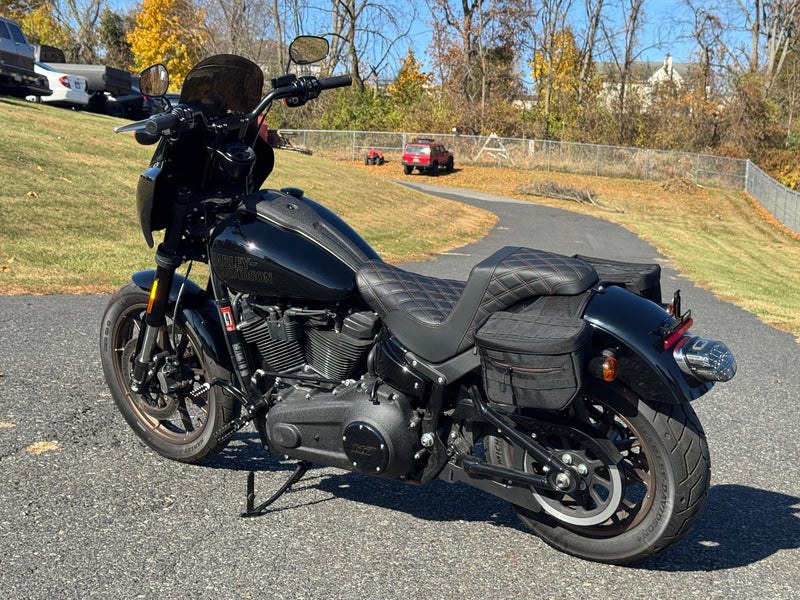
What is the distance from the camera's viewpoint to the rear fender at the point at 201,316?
420 cm

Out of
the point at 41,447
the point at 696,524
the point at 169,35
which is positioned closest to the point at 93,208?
the point at 41,447

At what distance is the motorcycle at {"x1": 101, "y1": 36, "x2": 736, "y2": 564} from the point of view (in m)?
3.22

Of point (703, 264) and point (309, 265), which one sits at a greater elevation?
point (309, 265)

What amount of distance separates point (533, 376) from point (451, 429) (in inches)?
24.7

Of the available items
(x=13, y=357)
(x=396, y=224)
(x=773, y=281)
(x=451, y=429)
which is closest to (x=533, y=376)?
(x=451, y=429)

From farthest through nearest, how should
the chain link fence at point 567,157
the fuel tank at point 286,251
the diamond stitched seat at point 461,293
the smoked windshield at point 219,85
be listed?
1. the chain link fence at point 567,157
2. the smoked windshield at point 219,85
3. the fuel tank at point 286,251
4. the diamond stitched seat at point 461,293

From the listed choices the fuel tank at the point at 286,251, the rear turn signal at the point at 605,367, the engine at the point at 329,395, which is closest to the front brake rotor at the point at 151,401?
the engine at the point at 329,395

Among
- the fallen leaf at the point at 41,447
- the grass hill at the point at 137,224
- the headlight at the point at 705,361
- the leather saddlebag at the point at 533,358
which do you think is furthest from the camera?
the grass hill at the point at 137,224

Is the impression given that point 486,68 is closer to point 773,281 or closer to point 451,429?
point 773,281

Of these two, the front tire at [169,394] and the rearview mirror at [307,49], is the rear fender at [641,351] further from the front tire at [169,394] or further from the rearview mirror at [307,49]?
the rearview mirror at [307,49]

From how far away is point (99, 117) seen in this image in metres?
25.1

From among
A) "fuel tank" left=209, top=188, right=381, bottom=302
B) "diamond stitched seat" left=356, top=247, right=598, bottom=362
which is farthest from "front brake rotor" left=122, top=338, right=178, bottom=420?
"diamond stitched seat" left=356, top=247, right=598, bottom=362

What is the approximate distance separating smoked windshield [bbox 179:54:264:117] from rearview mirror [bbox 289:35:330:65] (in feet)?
1.30

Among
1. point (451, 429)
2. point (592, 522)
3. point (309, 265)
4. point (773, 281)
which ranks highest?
point (309, 265)
